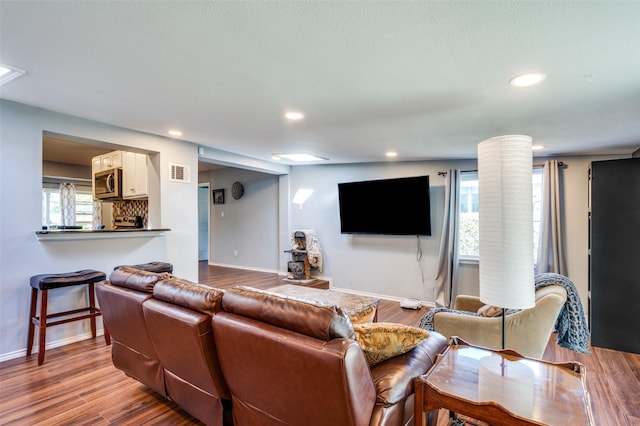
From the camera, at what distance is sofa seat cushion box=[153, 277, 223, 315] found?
5.41ft

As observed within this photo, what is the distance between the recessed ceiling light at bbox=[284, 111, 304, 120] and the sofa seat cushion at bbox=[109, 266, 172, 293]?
160 cm

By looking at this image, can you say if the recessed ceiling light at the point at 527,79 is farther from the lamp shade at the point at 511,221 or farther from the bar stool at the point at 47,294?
the bar stool at the point at 47,294

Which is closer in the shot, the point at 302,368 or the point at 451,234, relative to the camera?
the point at 302,368

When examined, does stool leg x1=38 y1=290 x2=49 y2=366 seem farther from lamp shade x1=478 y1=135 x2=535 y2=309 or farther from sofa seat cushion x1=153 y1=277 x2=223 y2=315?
lamp shade x1=478 y1=135 x2=535 y2=309

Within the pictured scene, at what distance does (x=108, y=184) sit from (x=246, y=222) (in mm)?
2895

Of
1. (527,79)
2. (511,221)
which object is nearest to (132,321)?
(511,221)

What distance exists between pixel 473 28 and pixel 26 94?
10.5ft

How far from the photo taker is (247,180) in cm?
728

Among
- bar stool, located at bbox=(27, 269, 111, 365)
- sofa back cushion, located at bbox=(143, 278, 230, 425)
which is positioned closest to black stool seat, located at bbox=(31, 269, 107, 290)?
bar stool, located at bbox=(27, 269, 111, 365)

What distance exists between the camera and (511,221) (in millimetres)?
1743

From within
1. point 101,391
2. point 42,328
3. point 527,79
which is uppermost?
point 527,79

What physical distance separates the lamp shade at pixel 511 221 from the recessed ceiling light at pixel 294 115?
157 cm

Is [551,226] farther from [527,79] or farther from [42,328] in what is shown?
[42,328]

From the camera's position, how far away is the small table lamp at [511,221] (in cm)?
174
